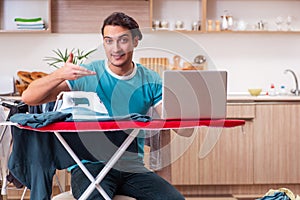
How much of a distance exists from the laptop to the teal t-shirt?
49 cm

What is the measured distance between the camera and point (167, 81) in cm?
218

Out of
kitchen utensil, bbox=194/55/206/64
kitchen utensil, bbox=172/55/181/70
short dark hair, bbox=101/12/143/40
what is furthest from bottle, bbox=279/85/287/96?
short dark hair, bbox=101/12/143/40

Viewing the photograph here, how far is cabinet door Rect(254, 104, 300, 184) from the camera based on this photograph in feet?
15.8

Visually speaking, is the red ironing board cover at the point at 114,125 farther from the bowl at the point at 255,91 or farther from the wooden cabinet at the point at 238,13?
the wooden cabinet at the point at 238,13

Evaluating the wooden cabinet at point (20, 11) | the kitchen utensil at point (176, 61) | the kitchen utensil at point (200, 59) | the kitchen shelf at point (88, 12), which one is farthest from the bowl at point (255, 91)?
the wooden cabinet at point (20, 11)

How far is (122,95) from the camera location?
270 cm

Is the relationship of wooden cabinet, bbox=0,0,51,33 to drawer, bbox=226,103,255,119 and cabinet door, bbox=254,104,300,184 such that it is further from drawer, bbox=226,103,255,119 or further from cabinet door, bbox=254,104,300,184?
cabinet door, bbox=254,104,300,184

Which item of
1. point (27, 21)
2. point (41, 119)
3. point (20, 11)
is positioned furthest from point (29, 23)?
point (41, 119)

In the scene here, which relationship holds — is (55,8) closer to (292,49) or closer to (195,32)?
(195,32)

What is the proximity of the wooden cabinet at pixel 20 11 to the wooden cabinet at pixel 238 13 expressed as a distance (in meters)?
0.98

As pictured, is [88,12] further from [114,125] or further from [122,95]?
[114,125]

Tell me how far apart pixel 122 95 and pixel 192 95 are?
580 mm

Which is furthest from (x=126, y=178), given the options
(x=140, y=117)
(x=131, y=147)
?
(x=140, y=117)

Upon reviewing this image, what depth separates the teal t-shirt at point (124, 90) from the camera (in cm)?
265
